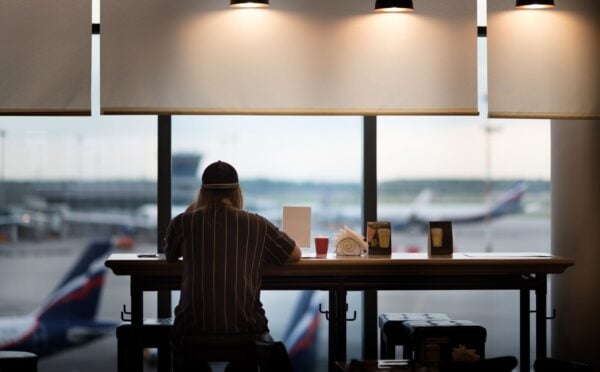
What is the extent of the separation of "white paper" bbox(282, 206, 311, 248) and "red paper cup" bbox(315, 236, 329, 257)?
5 cm

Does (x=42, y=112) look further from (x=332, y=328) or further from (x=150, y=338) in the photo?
(x=332, y=328)

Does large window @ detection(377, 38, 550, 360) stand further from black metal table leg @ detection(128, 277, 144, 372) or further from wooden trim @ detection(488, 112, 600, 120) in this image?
black metal table leg @ detection(128, 277, 144, 372)

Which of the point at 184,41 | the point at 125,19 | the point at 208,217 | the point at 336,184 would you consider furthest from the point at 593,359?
the point at 125,19

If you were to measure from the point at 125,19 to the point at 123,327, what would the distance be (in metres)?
1.74

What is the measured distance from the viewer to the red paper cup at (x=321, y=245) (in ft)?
14.7

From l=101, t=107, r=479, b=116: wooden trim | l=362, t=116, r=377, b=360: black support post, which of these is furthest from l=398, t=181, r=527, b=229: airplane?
l=101, t=107, r=479, b=116: wooden trim

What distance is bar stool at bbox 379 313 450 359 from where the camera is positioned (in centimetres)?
438

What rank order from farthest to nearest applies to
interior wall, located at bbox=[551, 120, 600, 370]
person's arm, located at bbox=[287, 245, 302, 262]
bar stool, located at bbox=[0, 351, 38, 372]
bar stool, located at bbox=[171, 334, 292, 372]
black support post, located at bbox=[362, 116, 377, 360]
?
black support post, located at bbox=[362, 116, 377, 360] → interior wall, located at bbox=[551, 120, 600, 370] → person's arm, located at bbox=[287, 245, 302, 262] → bar stool, located at bbox=[0, 351, 38, 372] → bar stool, located at bbox=[171, 334, 292, 372]

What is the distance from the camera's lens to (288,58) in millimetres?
4848

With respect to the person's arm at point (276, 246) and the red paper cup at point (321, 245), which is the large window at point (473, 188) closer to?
the red paper cup at point (321, 245)

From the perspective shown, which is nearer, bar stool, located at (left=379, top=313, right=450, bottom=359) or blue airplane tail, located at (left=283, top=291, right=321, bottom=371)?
bar stool, located at (left=379, top=313, right=450, bottom=359)

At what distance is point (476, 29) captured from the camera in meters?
4.95

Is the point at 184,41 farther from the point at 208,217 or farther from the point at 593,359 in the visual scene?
the point at 593,359

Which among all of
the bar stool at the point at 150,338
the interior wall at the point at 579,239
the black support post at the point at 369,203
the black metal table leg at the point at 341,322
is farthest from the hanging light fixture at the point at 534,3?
the bar stool at the point at 150,338
